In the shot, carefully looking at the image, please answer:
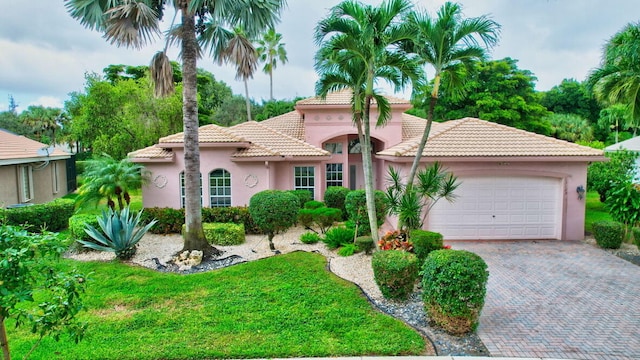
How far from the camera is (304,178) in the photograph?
1766 cm

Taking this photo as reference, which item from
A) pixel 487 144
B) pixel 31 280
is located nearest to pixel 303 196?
pixel 487 144

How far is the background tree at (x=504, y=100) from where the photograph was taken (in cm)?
3259

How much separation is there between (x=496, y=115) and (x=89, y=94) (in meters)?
30.8

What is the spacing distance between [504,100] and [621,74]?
20540 millimetres

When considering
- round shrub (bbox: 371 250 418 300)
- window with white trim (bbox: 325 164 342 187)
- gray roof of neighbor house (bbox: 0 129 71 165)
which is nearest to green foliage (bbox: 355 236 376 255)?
round shrub (bbox: 371 250 418 300)

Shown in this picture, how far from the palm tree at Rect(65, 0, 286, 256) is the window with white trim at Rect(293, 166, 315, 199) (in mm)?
6931

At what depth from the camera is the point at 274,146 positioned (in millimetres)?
16969

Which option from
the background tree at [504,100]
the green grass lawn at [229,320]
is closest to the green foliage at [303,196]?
the green grass lawn at [229,320]

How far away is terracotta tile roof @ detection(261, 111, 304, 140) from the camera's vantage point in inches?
848

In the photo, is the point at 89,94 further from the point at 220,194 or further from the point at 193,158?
the point at 193,158

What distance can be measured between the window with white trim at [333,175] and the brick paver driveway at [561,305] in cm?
965

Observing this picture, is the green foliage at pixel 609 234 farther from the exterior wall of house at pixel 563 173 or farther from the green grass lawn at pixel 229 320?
the green grass lawn at pixel 229 320

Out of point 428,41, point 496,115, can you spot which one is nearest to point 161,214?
point 428,41

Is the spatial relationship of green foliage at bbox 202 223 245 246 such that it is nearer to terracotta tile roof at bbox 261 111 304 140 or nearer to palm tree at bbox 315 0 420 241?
palm tree at bbox 315 0 420 241
